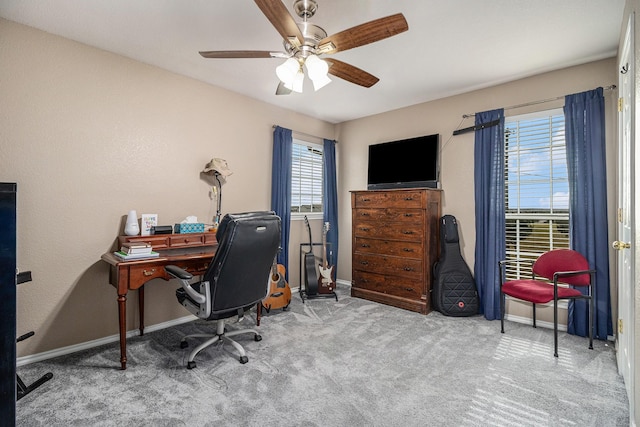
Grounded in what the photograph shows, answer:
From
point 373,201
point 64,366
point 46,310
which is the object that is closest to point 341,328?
point 373,201

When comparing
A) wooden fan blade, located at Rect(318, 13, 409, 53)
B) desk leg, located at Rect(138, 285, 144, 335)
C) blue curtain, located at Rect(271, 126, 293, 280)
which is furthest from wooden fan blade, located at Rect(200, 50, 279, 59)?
desk leg, located at Rect(138, 285, 144, 335)

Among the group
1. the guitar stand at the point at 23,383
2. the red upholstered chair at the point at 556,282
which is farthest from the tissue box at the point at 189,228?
the red upholstered chair at the point at 556,282

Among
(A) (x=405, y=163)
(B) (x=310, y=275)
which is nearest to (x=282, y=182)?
(B) (x=310, y=275)

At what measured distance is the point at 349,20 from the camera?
7.74ft

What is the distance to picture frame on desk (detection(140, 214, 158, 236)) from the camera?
9.78 ft

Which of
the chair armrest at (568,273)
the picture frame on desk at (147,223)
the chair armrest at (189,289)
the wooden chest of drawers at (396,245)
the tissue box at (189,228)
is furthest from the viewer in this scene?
the wooden chest of drawers at (396,245)

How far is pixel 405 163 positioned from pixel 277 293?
7.80ft

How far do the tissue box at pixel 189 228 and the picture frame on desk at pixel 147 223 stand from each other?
22 centimetres

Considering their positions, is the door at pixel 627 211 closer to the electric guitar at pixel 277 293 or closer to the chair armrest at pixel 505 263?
the chair armrest at pixel 505 263

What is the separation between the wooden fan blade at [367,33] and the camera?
166cm

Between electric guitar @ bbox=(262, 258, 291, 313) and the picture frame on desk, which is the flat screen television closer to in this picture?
electric guitar @ bbox=(262, 258, 291, 313)

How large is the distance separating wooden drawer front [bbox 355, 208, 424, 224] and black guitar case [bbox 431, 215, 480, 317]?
1.27 feet

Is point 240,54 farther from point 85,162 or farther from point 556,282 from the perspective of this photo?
point 556,282

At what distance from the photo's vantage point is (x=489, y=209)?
3.55 metres
